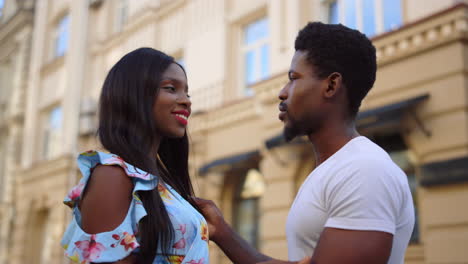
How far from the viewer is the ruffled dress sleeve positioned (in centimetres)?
173

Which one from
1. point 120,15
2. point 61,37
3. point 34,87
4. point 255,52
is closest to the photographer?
point 255,52

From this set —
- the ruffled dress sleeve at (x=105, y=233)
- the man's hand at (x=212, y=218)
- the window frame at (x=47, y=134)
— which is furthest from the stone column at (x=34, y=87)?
the ruffled dress sleeve at (x=105, y=233)

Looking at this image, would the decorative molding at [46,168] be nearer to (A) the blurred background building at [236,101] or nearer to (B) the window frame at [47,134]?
(A) the blurred background building at [236,101]

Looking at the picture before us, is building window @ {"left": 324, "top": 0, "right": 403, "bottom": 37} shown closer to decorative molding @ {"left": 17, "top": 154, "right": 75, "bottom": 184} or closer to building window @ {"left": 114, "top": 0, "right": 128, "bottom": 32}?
building window @ {"left": 114, "top": 0, "right": 128, "bottom": 32}

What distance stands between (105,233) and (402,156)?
6263mm

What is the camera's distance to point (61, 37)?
16922 millimetres

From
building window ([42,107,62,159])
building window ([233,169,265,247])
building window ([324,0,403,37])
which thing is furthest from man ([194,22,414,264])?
building window ([42,107,62,159])

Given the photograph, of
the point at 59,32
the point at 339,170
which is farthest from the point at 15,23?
the point at 339,170

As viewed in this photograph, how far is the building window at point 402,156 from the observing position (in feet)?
23.4

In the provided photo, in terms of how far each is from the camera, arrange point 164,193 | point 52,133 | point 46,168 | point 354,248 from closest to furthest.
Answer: point 354,248, point 164,193, point 46,168, point 52,133

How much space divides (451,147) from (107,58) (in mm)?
10218

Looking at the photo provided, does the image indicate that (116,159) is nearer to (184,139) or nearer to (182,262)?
(182,262)

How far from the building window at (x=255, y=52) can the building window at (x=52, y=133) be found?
7454 millimetres

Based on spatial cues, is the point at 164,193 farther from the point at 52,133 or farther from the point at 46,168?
the point at 52,133
